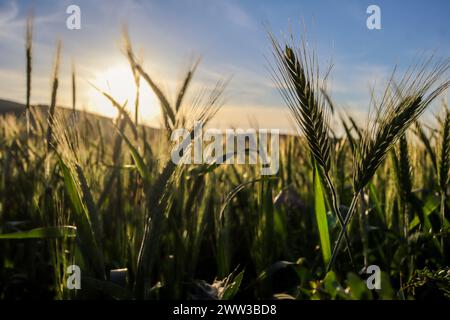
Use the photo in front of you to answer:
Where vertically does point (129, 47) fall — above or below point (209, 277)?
above

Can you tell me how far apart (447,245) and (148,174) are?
3.14 feet

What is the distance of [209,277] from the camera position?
68.2 inches

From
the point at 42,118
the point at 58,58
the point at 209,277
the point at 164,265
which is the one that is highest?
the point at 58,58

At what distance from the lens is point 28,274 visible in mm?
1666

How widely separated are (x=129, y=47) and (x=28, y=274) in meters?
0.90

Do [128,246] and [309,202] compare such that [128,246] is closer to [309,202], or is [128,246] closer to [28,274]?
[28,274]

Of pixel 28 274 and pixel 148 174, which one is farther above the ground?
pixel 148 174

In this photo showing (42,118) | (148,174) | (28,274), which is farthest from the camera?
(42,118)
